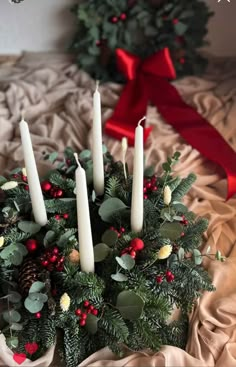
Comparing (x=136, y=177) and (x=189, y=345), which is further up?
(x=136, y=177)

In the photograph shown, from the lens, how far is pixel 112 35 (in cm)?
112

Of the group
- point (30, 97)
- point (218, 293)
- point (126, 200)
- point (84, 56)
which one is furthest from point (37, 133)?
point (218, 293)

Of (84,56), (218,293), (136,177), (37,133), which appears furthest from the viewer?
(84,56)

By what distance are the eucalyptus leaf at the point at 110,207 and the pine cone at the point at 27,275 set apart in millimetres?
116

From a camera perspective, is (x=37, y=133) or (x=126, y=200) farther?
(x=37, y=133)

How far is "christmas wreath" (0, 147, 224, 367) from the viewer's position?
636 mm

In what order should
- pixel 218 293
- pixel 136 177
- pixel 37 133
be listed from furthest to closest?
1. pixel 37 133
2. pixel 218 293
3. pixel 136 177

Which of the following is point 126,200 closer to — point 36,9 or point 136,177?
point 136,177

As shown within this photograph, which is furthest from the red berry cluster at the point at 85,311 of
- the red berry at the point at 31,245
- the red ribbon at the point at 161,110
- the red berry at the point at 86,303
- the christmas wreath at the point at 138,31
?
the christmas wreath at the point at 138,31

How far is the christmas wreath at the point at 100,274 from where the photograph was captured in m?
0.64

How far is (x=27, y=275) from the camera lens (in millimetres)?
666

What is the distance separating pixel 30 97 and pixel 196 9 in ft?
1.34

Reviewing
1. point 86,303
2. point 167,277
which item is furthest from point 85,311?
point 167,277

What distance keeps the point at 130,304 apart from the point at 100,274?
7cm
